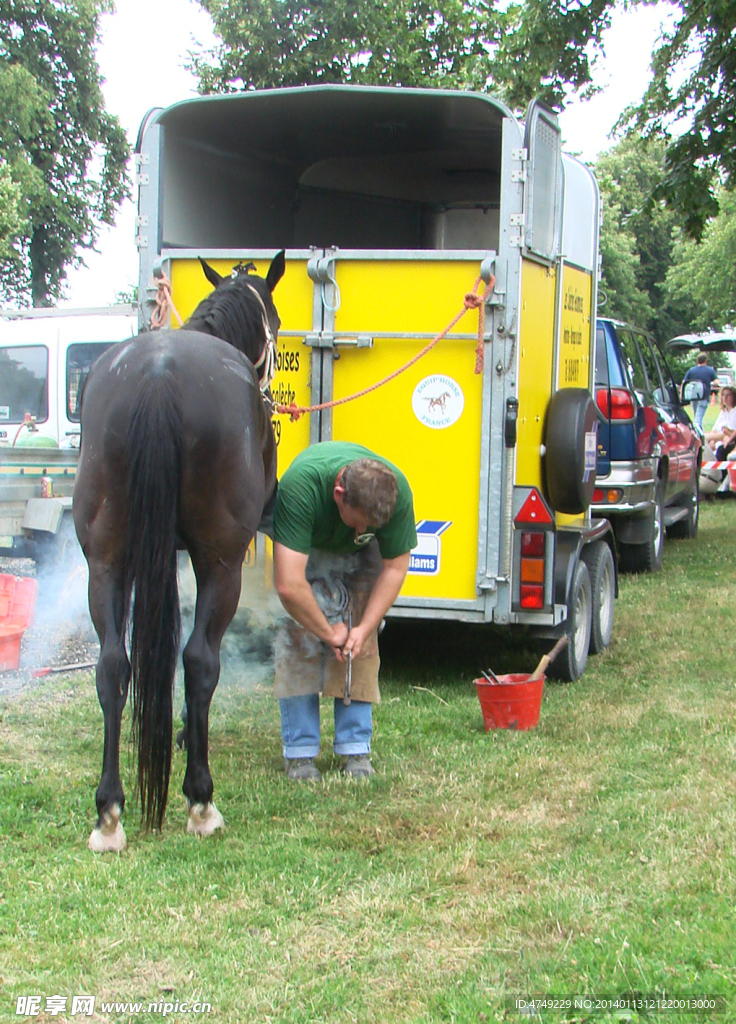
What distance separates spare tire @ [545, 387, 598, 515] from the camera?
647 centimetres

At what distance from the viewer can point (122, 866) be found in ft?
12.1

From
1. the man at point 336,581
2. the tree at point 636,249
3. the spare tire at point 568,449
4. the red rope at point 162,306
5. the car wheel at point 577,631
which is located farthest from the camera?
the tree at point 636,249

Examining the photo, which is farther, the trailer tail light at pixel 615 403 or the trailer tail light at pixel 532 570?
the trailer tail light at pixel 615 403

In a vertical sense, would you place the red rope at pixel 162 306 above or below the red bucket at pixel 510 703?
above

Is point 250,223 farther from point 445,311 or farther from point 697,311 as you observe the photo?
point 697,311

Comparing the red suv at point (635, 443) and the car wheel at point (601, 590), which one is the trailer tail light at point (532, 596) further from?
the red suv at point (635, 443)

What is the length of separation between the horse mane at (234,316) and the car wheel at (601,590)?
3225mm

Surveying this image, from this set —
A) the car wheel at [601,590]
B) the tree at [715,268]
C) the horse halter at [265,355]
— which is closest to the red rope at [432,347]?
the horse halter at [265,355]

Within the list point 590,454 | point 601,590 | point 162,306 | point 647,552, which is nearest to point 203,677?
point 162,306

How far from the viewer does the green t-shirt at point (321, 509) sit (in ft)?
14.7

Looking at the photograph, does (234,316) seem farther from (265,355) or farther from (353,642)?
(353,642)

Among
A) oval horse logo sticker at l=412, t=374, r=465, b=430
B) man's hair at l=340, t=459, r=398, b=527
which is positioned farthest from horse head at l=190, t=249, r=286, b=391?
oval horse logo sticker at l=412, t=374, r=465, b=430

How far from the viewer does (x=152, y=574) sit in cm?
385

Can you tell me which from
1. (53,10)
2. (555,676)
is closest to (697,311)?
(53,10)
